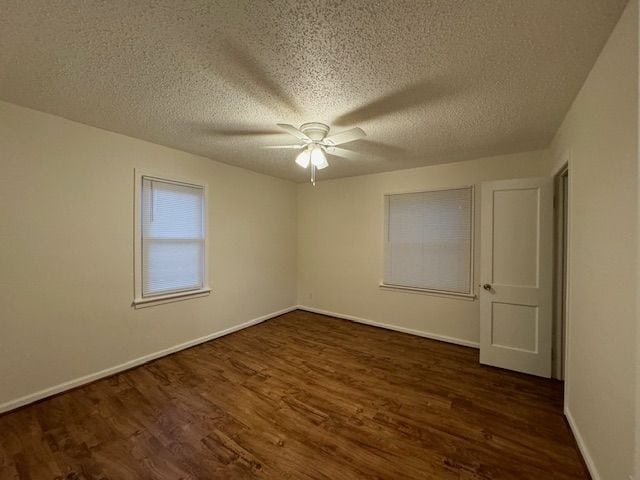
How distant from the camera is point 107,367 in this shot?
261 centimetres

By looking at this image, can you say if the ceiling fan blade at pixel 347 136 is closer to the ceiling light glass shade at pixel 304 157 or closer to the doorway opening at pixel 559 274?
the ceiling light glass shade at pixel 304 157

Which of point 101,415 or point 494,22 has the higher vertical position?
point 494,22

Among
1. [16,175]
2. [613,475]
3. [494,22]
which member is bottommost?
[613,475]

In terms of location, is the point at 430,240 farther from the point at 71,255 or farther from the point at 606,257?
the point at 71,255

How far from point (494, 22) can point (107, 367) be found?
4045mm

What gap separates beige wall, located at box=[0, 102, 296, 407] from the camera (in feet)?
6.90

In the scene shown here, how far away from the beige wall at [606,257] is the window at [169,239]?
3736 mm

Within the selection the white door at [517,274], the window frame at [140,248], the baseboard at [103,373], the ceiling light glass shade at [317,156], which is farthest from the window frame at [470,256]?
the window frame at [140,248]

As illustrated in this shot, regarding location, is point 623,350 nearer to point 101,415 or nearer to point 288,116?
point 288,116

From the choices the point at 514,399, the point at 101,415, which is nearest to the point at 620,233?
the point at 514,399

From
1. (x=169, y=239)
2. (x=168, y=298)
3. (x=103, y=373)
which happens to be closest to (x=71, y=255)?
(x=169, y=239)

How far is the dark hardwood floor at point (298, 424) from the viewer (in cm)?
159

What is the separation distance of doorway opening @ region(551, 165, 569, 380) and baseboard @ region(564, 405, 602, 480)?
0.75 m

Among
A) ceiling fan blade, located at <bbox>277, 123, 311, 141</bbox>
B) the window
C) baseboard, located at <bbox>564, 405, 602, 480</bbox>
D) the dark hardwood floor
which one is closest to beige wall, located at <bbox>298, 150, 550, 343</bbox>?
the dark hardwood floor
